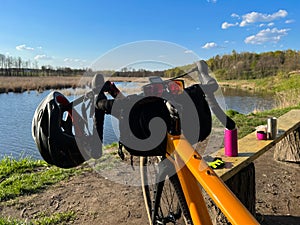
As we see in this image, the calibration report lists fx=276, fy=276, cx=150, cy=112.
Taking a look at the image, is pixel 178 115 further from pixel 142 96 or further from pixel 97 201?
pixel 97 201

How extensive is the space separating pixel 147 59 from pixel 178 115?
24 cm

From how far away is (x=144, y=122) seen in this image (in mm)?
932

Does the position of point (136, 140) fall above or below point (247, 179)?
above

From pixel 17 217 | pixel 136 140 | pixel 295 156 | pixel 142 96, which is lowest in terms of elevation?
pixel 17 217

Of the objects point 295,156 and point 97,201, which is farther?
point 295,156

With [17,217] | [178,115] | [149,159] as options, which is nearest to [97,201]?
[17,217]

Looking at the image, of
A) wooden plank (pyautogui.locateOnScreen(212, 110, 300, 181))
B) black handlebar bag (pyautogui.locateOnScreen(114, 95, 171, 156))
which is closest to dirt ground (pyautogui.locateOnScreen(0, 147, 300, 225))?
wooden plank (pyautogui.locateOnScreen(212, 110, 300, 181))

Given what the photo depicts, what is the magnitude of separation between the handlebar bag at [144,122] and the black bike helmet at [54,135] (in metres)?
0.17

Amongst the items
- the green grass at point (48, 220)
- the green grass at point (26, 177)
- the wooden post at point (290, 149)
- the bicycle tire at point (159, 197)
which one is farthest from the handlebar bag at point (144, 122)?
the wooden post at point (290, 149)

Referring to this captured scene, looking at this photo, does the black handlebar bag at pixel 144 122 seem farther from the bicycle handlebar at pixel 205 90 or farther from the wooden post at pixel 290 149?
the wooden post at pixel 290 149

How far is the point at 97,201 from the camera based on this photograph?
2.99 meters

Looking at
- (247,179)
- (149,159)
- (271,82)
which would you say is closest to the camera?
(149,159)

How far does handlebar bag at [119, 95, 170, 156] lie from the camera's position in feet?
3.00

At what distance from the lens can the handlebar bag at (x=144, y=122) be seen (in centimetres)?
91
